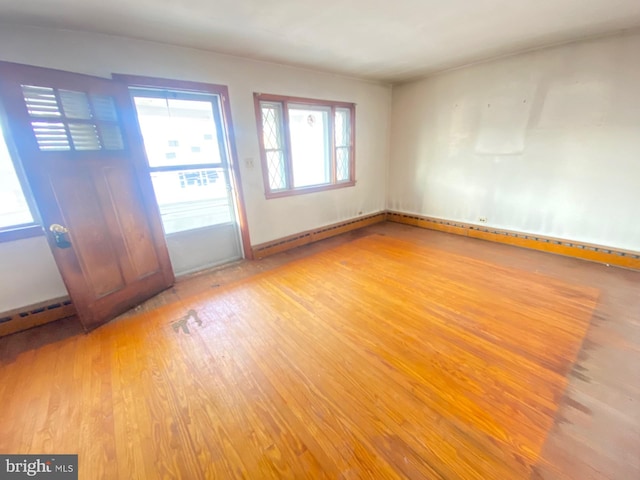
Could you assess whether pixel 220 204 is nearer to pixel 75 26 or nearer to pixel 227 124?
pixel 227 124

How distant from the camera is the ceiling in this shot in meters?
1.94

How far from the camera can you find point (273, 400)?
1.57 meters

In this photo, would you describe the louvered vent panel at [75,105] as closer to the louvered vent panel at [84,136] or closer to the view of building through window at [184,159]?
the louvered vent panel at [84,136]

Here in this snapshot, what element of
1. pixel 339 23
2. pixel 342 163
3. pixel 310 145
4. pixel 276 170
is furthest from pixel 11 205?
pixel 342 163

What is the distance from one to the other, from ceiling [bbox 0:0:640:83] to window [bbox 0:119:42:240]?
1.06 m

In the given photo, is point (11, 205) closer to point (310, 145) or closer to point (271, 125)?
point (271, 125)

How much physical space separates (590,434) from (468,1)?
2900 millimetres

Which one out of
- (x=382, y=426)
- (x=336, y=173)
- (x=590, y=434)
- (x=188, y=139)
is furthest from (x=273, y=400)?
(x=336, y=173)

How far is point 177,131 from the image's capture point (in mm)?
2941

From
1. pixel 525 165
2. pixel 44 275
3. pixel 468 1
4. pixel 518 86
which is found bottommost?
pixel 44 275

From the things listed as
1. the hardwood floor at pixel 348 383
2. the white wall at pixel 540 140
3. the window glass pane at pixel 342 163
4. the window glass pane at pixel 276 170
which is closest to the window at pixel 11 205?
the hardwood floor at pixel 348 383

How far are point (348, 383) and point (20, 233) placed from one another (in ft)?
9.70

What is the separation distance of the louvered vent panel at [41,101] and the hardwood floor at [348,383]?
1789 millimetres

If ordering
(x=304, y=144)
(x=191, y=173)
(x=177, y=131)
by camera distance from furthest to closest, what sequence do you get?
(x=304, y=144) < (x=191, y=173) < (x=177, y=131)
